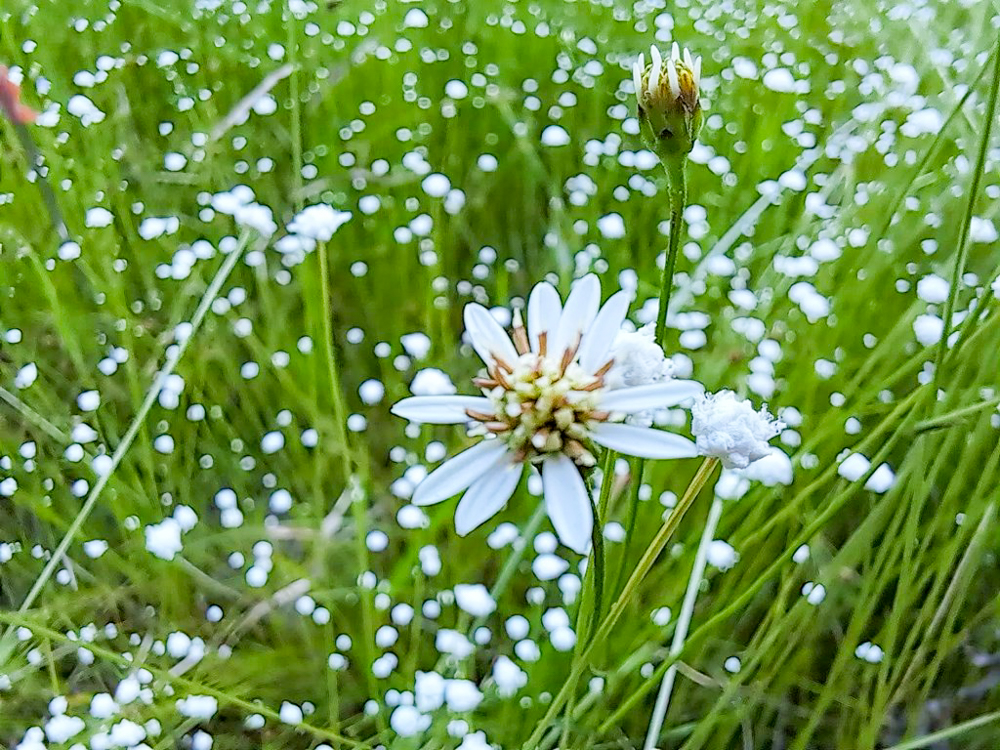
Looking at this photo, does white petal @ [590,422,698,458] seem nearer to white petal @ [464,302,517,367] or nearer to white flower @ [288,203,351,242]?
white petal @ [464,302,517,367]

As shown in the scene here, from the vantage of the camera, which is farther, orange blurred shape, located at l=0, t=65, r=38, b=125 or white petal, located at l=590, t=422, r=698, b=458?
orange blurred shape, located at l=0, t=65, r=38, b=125

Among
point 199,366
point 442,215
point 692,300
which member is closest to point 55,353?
point 199,366

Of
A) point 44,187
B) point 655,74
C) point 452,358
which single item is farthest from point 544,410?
point 44,187

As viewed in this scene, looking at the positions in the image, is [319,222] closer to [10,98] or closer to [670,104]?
[670,104]

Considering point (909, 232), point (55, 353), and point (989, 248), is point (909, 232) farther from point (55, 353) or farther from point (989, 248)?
point (55, 353)

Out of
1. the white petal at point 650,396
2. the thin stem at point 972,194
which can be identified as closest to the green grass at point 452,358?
the thin stem at point 972,194

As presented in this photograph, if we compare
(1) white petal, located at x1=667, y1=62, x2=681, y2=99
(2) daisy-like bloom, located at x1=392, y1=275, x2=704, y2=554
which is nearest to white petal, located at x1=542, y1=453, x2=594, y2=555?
(2) daisy-like bloom, located at x1=392, y1=275, x2=704, y2=554

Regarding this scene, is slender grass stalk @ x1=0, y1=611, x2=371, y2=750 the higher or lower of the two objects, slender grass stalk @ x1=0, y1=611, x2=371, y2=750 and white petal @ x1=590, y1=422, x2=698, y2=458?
the lower
